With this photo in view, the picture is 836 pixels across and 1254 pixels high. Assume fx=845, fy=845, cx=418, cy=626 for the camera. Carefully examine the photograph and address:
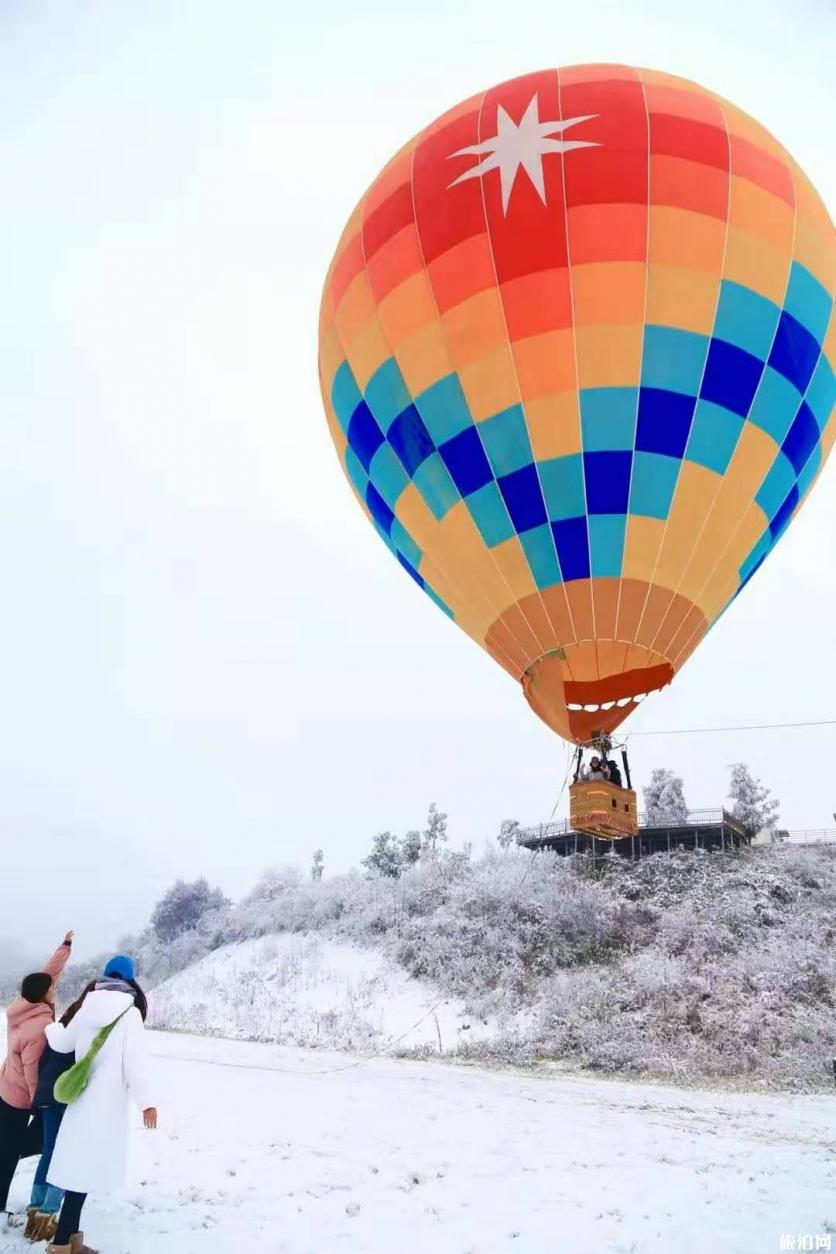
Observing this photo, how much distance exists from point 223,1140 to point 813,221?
11.2m

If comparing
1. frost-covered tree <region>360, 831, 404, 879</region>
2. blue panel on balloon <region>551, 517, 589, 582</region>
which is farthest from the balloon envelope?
frost-covered tree <region>360, 831, 404, 879</region>

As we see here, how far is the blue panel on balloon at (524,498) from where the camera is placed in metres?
9.39

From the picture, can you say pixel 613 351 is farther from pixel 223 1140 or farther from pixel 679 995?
pixel 679 995

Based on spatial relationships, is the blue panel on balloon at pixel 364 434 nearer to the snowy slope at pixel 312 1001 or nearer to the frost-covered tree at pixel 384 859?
the snowy slope at pixel 312 1001

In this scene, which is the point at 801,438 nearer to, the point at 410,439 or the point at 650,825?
the point at 410,439

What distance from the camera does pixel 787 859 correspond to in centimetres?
2150

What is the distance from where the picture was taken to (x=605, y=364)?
9.12 metres

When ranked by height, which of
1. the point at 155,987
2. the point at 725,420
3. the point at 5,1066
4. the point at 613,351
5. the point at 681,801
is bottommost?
the point at 155,987

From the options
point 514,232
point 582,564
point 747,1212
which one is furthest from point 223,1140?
point 514,232

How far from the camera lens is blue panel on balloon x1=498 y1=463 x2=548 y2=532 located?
939cm

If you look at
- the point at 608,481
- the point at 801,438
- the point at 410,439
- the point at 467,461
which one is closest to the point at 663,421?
the point at 608,481

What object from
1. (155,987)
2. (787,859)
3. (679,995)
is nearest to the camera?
(679,995)

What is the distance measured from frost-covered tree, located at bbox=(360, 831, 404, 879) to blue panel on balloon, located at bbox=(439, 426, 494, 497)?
22.4m

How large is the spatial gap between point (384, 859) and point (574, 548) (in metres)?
23.5
